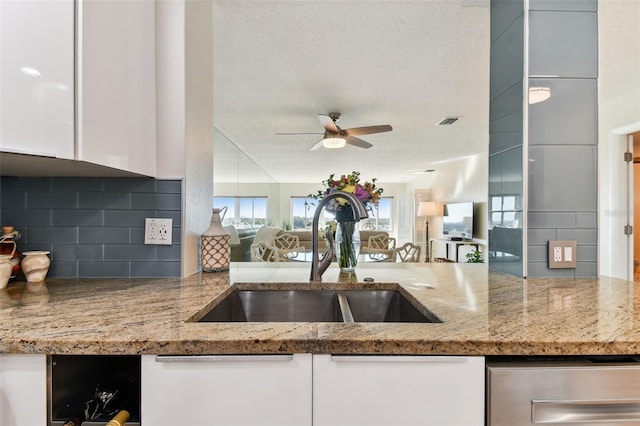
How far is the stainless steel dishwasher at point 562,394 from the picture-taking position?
693mm

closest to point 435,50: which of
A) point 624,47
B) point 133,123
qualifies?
point 624,47

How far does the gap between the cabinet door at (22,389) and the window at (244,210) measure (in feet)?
9.51

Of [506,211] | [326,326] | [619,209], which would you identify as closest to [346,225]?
[506,211]

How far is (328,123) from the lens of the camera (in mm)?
3395

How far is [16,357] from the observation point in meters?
0.70

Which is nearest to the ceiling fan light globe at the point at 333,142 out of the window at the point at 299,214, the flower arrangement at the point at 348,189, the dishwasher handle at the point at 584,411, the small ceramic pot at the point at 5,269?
the flower arrangement at the point at 348,189

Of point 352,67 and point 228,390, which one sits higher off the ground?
point 352,67

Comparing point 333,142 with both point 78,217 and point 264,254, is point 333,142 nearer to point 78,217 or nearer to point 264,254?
point 264,254

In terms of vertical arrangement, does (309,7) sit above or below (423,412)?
above

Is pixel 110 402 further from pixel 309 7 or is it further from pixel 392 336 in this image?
pixel 309 7

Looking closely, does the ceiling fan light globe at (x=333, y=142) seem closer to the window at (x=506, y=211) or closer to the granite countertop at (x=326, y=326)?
the window at (x=506, y=211)

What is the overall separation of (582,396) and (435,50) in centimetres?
227

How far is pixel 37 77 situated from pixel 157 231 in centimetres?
66

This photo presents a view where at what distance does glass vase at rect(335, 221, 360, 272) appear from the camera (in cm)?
156
